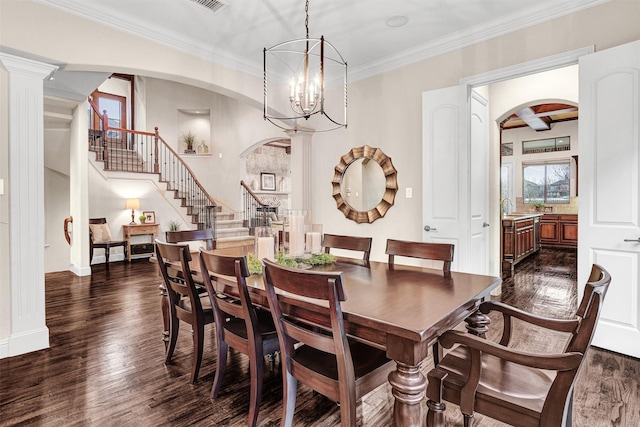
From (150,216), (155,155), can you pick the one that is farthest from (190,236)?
(155,155)

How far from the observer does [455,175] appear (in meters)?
3.43

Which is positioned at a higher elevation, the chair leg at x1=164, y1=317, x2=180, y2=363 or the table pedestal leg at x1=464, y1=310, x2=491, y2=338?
the table pedestal leg at x1=464, y1=310, x2=491, y2=338

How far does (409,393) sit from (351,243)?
4.78 feet

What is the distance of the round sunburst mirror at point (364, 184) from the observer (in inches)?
163

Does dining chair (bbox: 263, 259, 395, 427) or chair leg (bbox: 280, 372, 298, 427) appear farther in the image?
chair leg (bbox: 280, 372, 298, 427)

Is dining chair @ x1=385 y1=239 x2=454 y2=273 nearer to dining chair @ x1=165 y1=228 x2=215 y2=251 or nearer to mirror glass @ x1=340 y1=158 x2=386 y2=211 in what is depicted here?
dining chair @ x1=165 y1=228 x2=215 y2=251

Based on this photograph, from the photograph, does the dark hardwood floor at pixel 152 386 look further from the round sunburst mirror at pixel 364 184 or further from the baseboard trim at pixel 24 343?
the round sunburst mirror at pixel 364 184

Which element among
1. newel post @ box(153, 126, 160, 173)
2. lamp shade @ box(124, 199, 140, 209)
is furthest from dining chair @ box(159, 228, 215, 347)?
newel post @ box(153, 126, 160, 173)

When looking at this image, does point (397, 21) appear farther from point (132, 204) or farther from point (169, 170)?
point (169, 170)

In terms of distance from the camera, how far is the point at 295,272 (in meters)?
1.34

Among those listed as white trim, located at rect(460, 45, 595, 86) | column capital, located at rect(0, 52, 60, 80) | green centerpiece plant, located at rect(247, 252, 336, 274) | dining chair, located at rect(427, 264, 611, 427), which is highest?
white trim, located at rect(460, 45, 595, 86)

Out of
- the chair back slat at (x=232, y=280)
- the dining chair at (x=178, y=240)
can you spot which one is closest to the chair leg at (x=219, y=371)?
the chair back slat at (x=232, y=280)

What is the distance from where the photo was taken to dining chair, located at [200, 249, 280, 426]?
169 cm

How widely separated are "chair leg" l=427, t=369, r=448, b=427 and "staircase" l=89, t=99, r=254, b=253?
644 centimetres
